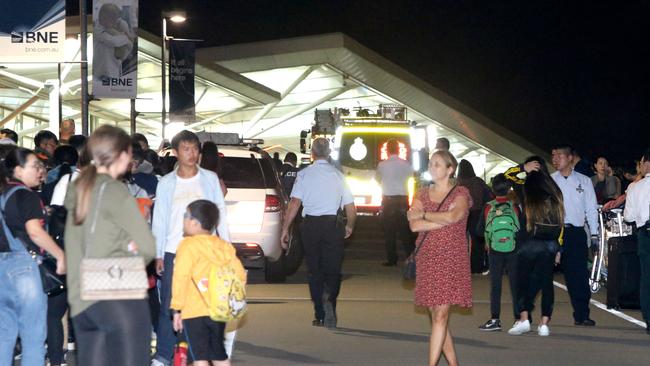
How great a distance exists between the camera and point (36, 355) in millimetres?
8023

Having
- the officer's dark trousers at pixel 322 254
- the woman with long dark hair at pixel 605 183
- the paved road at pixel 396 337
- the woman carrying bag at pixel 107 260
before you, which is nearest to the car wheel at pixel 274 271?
the paved road at pixel 396 337

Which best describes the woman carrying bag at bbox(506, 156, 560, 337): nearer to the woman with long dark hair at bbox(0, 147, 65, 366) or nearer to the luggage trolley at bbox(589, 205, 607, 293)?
the luggage trolley at bbox(589, 205, 607, 293)

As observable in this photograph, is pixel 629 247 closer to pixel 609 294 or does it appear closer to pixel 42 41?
pixel 609 294

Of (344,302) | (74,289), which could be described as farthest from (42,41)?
(74,289)

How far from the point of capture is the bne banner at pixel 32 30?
17891 millimetres

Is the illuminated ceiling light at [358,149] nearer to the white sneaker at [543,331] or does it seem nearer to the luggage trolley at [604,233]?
the luggage trolley at [604,233]

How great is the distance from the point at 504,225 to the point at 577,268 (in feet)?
3.68

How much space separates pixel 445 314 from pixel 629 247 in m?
5.41

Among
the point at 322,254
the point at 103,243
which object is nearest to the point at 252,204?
the point at 322,254

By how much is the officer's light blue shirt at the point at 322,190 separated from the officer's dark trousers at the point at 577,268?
2.43m

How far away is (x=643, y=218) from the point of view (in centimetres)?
1233

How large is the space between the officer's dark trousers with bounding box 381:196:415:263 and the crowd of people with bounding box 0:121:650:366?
8.07 feet

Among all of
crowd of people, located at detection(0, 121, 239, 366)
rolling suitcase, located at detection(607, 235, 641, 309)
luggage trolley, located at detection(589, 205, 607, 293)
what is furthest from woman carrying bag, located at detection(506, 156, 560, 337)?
luggage trolley, located at detection(589, 205, 607, 293)

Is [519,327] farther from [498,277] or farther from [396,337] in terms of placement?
[396,337]
